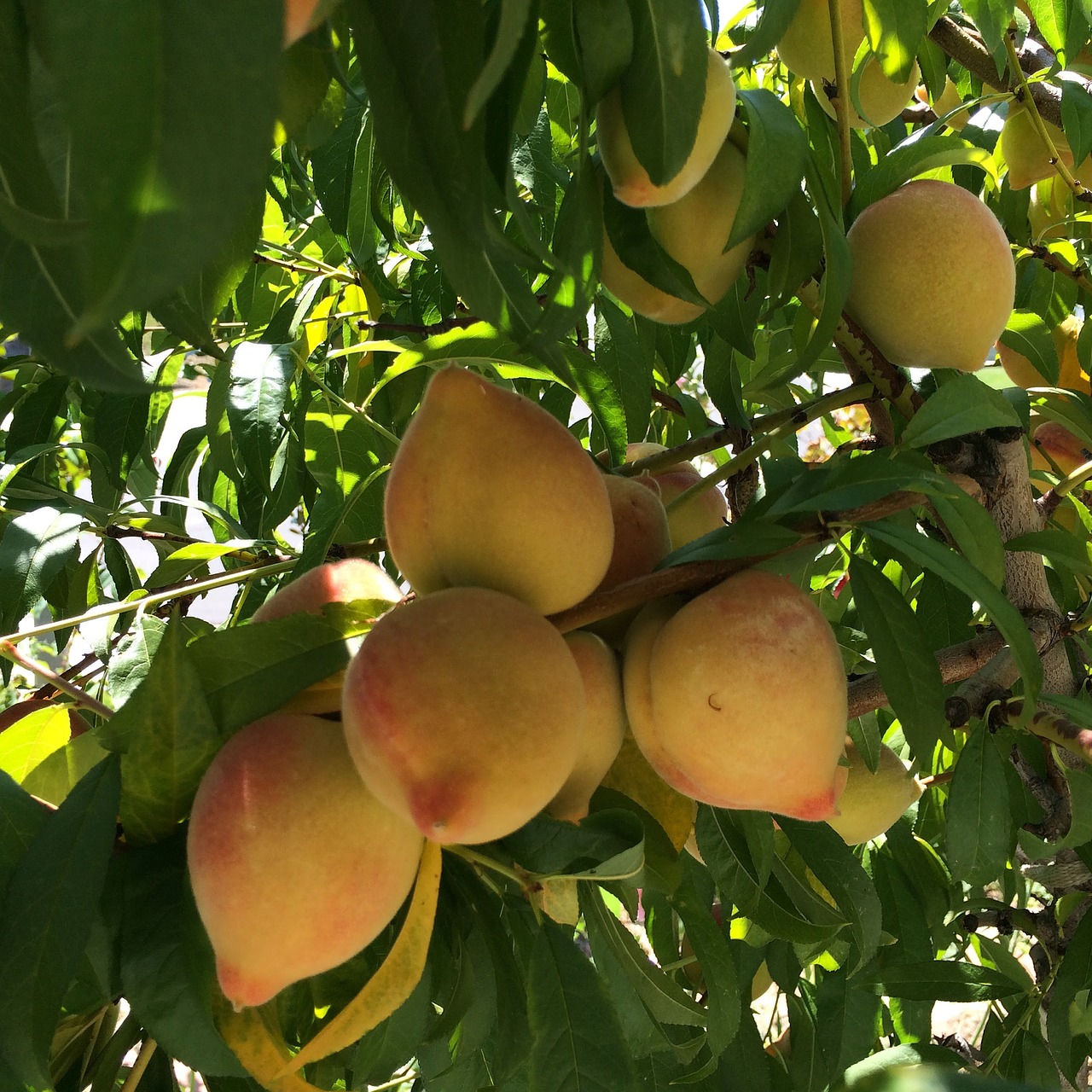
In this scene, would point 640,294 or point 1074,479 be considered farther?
point 1074,479

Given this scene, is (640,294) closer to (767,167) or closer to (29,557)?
(767,167)

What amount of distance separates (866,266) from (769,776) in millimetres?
266

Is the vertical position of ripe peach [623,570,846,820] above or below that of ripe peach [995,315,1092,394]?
above

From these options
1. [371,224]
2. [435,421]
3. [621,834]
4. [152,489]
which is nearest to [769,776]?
[621,834]

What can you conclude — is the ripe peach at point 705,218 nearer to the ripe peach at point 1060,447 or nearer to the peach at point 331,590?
the peach at point 331,590

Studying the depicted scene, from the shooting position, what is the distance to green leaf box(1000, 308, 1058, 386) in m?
0.73

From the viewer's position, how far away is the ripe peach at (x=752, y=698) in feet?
1.31

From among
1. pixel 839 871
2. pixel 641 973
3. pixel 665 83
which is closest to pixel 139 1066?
pixel 641 973

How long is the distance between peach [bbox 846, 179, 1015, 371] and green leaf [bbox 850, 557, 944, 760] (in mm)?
136

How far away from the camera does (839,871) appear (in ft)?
1.89

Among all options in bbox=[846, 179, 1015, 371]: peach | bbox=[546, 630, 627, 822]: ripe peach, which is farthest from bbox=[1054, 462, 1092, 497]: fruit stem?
bbox=[546, 630, 627, 822]: ripe peach

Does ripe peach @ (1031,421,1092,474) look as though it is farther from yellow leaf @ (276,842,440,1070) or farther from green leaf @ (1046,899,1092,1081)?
yellow leaf @ (276,842,440,1070)

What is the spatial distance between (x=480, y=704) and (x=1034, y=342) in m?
0.57

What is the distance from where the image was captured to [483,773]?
34 centimetres
